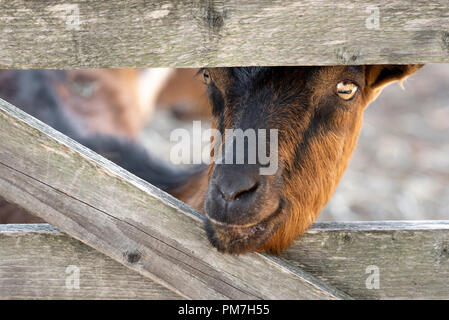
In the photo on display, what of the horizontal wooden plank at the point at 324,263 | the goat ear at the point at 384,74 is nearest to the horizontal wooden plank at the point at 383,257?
the horizontal wooden plank at the point at 324,263

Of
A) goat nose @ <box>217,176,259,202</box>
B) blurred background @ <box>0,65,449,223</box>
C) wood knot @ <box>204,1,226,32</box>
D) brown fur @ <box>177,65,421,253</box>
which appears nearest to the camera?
wood knot @ <box>204,1,226,32</box>

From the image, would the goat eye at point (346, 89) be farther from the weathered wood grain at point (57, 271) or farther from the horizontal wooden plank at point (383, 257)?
the weathered wood grain at point (57, 271)

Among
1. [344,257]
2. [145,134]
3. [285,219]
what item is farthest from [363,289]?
[145,134]

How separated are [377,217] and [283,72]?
4614 millimetres

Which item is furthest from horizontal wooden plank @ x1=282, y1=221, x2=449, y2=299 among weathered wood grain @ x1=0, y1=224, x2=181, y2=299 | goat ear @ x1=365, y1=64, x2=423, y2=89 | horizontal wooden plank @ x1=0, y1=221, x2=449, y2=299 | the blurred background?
the blurred background

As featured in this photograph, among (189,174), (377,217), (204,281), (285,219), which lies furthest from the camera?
(377,217)

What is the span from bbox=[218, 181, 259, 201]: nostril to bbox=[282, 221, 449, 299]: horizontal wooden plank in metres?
0.33

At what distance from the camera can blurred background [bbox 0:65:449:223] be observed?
6.83 metres

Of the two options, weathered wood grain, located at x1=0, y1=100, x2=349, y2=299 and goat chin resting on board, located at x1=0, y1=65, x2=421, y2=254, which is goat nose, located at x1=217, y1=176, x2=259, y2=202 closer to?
goat chin resting on board, located at x1=0, y1=65, x2=421, y2=254

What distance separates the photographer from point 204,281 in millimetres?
2197

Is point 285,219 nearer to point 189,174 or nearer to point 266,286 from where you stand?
point 266,286

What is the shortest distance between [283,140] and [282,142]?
0.04ft

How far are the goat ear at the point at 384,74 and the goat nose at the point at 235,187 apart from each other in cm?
113

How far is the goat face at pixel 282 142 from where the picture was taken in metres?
2.29
